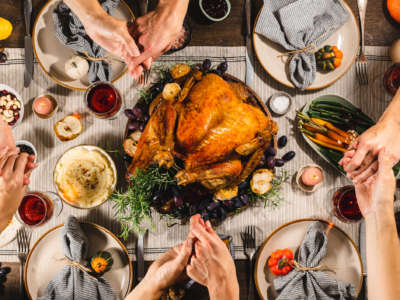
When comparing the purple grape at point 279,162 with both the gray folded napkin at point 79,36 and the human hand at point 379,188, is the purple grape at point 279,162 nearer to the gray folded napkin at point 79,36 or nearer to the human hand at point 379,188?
A: the human hand at point 379,188

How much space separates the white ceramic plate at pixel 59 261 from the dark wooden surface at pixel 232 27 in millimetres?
914

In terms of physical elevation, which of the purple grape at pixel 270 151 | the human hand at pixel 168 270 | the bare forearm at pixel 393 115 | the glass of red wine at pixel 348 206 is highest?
the bare forearm at pixel 393 115

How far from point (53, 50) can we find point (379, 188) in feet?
4.84

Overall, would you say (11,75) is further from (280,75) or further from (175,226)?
(280,75)

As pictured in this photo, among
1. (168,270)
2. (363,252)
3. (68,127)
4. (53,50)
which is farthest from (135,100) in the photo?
(363,252)

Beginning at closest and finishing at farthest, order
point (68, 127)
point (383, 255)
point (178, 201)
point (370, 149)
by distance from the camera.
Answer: point (383, 255), point (370, 149), point (178, 201), point (68, 127)

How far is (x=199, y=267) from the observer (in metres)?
1.37

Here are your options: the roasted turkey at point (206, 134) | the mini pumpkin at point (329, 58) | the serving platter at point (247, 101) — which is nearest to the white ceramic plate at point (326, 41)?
the mini pumpkin at point (329, 58)

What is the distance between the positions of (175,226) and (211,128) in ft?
1.77

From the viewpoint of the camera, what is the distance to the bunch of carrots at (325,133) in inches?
55.6

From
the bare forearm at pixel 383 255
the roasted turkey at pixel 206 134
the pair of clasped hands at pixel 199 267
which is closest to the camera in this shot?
the bare forearm at pixel 383 255

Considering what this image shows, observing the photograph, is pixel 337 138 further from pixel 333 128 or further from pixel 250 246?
pixel 250 246

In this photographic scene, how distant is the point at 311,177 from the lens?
143cm

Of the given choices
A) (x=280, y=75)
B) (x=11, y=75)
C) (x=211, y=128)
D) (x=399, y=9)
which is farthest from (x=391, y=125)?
(x=11, y=75)
